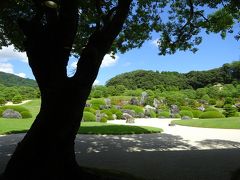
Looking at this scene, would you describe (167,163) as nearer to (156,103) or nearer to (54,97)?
(54,97)

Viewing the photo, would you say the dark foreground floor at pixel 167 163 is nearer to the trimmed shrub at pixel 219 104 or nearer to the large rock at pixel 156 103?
the large rock at pixel 156 103

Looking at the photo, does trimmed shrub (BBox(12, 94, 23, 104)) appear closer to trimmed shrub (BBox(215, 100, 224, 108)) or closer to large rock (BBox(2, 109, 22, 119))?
large rock (BBox(2, 109, 22, 119))

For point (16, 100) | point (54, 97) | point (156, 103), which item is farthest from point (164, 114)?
point (54, 97)

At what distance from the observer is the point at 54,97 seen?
548 centimetres

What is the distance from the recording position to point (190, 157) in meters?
9.29

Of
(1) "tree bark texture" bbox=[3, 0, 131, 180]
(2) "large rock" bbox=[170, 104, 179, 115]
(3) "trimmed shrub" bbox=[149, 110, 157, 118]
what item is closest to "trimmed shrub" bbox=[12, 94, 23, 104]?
(3) "trimmed shrub" bbox=[149, 110, 157, 118]

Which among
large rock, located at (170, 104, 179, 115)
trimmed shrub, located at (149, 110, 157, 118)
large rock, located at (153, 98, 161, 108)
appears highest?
large rock, located at (153, 98, 161, 108)

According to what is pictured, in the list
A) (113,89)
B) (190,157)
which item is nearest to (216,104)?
(113,89)

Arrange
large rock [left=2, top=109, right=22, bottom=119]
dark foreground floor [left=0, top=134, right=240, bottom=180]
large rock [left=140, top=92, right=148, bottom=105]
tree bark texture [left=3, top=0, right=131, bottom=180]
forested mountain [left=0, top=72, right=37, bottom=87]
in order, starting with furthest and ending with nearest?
forested mountain [left=0, top=72, right=37, bottom=87] → large rock [left=140, top=92, right=148, bottom=105] → large rock [left=2, top=109, right=22, bottom=119] → dark foreground floor [left=0, top=134, right=240, bottom=180] → tree bark texture [left=3, top=0, right=131, bottom=180]

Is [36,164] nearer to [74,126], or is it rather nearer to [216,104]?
[74,126]

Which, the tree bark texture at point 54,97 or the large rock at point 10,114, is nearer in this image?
the tree bark texture at point 54,97

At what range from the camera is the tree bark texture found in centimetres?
535

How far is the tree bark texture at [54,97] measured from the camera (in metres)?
5.35

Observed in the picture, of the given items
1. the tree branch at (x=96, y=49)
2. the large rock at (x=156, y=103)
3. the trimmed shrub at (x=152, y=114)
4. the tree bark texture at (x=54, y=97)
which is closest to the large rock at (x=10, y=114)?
the trimmed shrub at (x=152, y=114)
